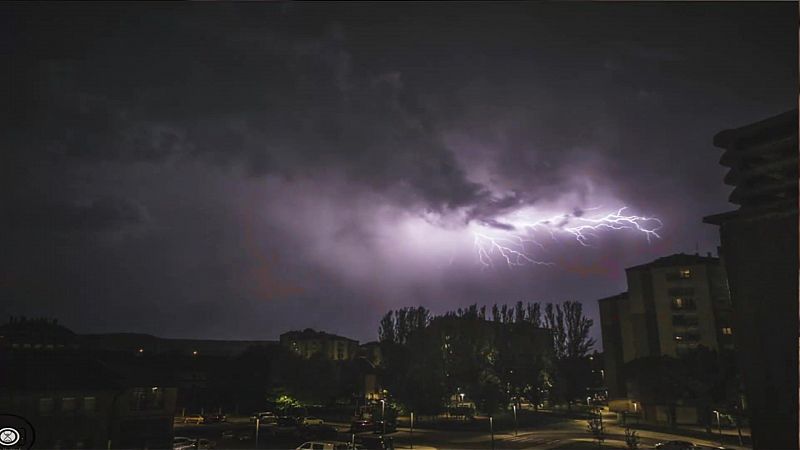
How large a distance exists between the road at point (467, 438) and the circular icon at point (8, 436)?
10873 mm

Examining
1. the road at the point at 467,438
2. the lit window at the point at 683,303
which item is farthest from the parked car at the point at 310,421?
the lit window at the point at 683,303

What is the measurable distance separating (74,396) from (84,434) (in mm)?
899

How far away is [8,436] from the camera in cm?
393

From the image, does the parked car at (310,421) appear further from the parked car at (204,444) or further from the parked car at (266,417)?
the parked car at (204,444)

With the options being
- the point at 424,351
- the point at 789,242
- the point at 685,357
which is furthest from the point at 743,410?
the point at 789,242

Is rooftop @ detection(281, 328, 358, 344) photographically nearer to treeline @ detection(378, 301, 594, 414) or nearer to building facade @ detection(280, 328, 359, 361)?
building facade @ detection(280, 328, 359, 361)

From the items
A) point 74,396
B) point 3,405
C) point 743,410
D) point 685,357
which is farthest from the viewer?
point 685,357

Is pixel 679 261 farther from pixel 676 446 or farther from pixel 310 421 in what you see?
pixel 310 421

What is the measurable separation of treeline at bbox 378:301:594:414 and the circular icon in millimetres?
18183

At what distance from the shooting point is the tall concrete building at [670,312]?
90.0 ft

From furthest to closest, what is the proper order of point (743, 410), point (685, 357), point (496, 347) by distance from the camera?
point (496, 347)
point (685, 357)
point (743, 410)

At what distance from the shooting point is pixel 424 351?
23875 millimetres

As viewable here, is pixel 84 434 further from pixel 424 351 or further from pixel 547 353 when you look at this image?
pixel 547 353

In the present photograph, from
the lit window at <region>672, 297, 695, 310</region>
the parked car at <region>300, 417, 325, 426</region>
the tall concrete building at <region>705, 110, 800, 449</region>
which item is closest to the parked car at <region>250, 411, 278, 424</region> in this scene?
the parked car at <region>300, 417, 325, 426</region>
